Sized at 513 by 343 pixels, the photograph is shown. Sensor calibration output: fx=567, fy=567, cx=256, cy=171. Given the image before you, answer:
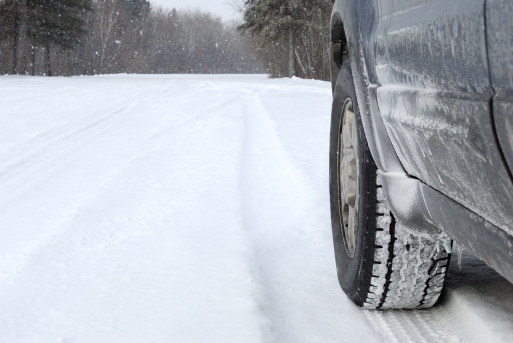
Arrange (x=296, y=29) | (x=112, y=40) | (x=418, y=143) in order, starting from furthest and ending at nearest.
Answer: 1. (x=112, y=40)
2. (x=296, y=29)
3. (x=418, y=143)

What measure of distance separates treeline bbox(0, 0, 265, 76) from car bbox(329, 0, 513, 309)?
1127 inches

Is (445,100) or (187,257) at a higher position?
(445,100)

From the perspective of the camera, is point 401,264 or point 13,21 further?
point 13,21

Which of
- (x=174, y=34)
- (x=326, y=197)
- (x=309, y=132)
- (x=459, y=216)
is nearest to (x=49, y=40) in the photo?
(x=309, y=132)

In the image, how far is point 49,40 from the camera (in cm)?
3119

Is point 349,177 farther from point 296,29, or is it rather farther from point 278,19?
point 296,29

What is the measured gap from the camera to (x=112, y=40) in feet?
181

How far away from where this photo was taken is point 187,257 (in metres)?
2.39

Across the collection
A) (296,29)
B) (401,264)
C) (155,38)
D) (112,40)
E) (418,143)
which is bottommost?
(401,264)

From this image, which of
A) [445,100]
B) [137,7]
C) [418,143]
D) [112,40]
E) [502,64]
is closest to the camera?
[502,64]

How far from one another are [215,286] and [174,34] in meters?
76.2

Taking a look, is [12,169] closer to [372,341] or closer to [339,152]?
[339,152]

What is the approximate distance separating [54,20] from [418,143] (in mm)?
31073

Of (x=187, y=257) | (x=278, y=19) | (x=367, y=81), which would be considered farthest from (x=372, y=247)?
(x=278, y=19)
